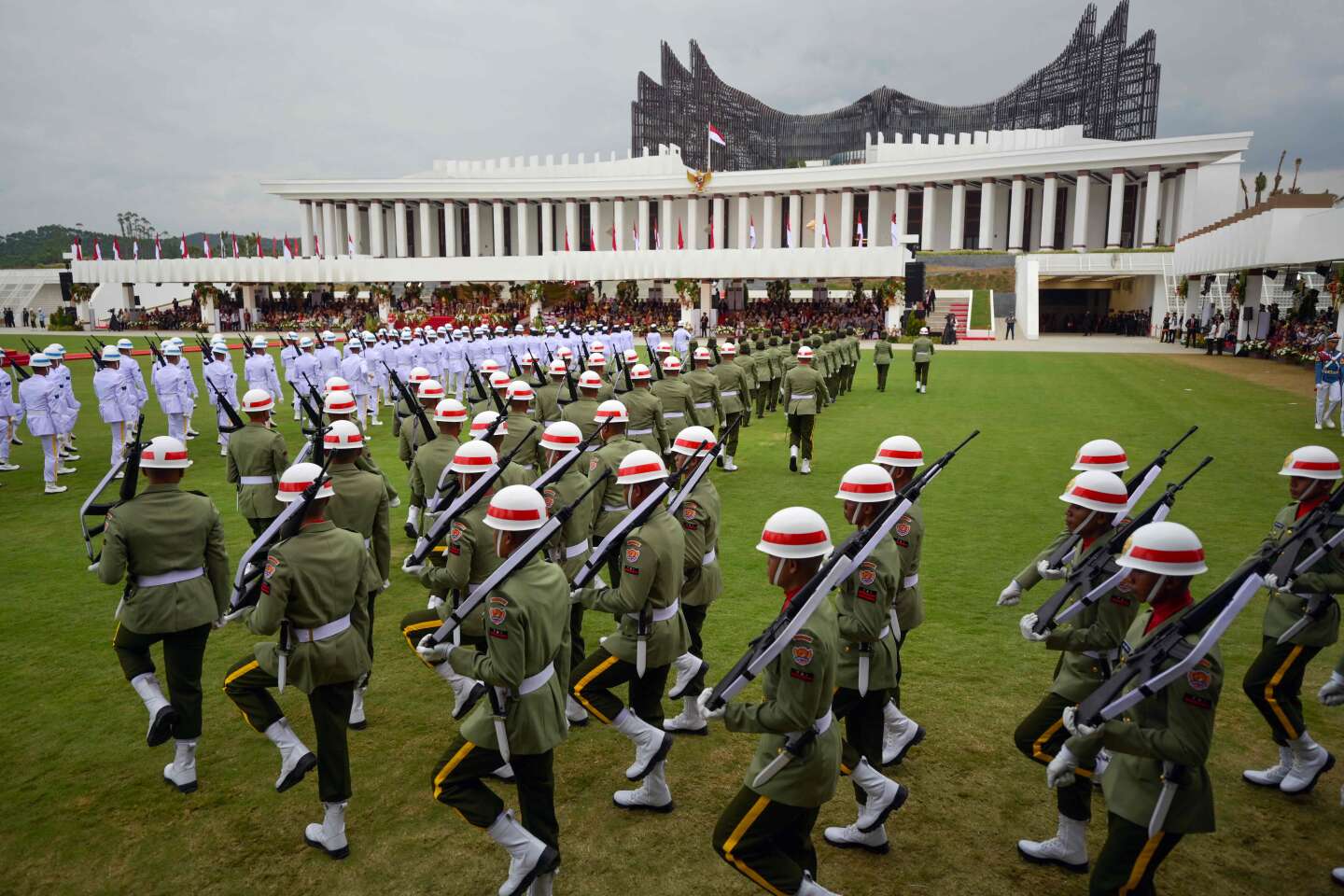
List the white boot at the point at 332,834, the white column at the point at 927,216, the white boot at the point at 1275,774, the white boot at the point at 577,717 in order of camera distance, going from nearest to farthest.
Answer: the white boot at the point at 332,834, the white boot at the point at 1275,774, the white boot at the point at 577,717, the white column at the point at 927,216

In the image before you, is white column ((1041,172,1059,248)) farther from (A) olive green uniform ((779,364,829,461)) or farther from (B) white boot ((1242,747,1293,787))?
(B) white boot ((1242,747,1293,787))

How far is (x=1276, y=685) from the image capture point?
16.4ft

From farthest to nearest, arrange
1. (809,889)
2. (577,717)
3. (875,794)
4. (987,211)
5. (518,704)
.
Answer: (987,211), (577,717), (875,794), (518,704), (809,889)

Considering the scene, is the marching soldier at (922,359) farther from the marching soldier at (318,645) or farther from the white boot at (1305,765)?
the marching soldier at (318,645)

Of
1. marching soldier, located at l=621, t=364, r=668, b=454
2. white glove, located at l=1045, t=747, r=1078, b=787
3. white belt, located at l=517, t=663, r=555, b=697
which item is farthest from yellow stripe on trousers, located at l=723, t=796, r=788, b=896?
marching soldier, located at l=621, t=364, r=668, b=454

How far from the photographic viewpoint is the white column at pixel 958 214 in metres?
72.3

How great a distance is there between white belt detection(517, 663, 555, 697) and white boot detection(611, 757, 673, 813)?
1.17m

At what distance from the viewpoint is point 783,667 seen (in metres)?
3.74

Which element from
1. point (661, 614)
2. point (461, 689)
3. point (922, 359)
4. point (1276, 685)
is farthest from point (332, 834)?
point (922, 359)

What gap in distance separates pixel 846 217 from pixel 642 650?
77562 millimetres

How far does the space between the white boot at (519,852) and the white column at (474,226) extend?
81836 mm

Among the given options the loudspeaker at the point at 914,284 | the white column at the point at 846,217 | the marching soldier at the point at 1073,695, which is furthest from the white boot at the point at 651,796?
the white column at the point at 846,217

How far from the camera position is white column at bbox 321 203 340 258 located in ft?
273

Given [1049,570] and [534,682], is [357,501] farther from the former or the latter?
[1049,570]
